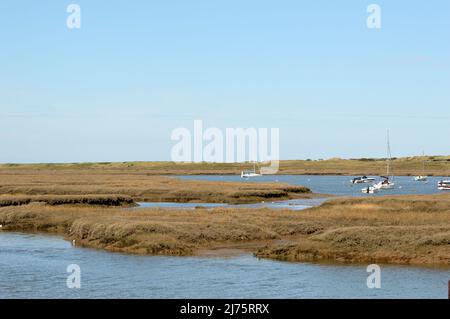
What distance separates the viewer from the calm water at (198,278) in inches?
1316

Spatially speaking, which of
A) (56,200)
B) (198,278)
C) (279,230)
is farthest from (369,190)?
(198,278)

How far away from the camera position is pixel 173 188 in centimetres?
10812

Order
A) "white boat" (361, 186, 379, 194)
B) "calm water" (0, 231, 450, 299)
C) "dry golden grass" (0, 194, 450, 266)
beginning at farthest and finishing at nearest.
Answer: "white boat" (361, 186, 379, 194) → "dry golden grass" (0, 194, 450, 266) → "calm water" (0, 231, 450, 299)

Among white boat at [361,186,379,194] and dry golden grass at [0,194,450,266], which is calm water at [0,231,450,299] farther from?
white boat at [361,186,379,194]

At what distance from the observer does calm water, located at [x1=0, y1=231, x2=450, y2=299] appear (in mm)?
33438

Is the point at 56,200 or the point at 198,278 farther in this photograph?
the point at 56,200

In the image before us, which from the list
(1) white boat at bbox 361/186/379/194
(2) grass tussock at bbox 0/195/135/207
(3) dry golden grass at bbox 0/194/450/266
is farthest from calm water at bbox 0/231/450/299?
(1) white boat at bbox 361/186/379/194

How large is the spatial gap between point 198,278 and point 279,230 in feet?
65.1

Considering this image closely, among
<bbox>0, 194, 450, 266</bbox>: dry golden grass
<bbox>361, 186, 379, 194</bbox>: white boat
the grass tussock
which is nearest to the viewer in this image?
<bbox>0, 194, 450, 266</bbox>: dry golden grass

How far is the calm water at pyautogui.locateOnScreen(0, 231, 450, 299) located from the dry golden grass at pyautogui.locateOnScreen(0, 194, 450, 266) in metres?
2.65

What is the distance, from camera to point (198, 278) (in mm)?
37094

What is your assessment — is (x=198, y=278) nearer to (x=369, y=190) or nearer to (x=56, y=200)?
(x=56, y=200)
